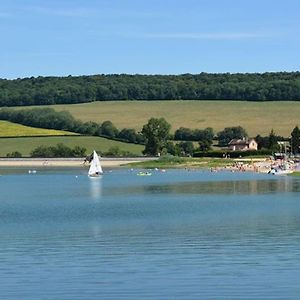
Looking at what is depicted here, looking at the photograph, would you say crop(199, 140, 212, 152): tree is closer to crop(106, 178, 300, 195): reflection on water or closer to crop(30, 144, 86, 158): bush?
crop(30, 144, 86, 158): bush

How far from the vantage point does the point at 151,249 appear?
34.6m

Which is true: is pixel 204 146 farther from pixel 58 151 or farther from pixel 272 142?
pixel 58 151

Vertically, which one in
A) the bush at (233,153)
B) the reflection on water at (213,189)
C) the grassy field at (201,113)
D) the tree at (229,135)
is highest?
the grassy field at (201,113)

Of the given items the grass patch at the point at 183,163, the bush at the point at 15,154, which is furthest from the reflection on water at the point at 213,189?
the bush at the point at 15,154

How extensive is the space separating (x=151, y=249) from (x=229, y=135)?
135 meters

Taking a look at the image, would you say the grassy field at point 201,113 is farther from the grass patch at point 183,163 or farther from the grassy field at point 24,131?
the grass patch at point 183,163

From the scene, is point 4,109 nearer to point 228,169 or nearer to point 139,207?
point 228,169

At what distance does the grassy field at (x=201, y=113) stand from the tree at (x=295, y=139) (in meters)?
8.61

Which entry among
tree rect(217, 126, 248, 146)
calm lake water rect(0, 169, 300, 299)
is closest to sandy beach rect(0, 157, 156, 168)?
tree rect(217, 126, 248, 146)

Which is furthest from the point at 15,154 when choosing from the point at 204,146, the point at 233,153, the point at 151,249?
the point at 151,249

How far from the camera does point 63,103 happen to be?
654ft

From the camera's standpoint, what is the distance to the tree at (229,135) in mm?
168000

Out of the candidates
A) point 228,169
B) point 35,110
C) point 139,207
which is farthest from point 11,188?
point 35,110

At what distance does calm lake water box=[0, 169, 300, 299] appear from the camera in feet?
87.4
